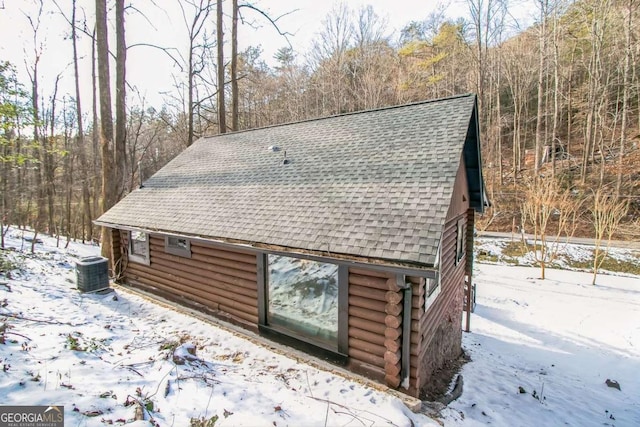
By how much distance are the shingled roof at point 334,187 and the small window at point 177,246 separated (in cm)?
41

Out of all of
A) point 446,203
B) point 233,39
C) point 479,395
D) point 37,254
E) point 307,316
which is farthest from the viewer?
point 233,39

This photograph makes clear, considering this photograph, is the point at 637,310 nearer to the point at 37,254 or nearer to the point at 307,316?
the point at 307,316

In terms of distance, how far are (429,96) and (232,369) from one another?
24.9m

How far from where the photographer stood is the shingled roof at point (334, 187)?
4.60 m

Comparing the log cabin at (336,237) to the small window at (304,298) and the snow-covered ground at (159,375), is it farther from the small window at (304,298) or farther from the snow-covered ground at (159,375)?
the snow-covered ground at (159,375)

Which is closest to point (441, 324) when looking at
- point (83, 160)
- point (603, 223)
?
point (603, 223)

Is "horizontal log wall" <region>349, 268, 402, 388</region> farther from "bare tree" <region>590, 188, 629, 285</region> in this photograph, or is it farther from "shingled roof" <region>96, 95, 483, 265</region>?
"bare tree" <region>590, 188, 629, 285</region>

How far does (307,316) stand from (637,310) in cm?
1250

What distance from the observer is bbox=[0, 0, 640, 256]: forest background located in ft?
51.8

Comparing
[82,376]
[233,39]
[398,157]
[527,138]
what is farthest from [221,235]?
[527,138]

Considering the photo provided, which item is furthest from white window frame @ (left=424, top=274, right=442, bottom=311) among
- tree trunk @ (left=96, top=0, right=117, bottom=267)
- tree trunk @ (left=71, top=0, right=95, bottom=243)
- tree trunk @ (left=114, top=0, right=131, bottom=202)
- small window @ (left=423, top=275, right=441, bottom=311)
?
tree trunk @ (left=71, top=0, right=95, bottom=243)

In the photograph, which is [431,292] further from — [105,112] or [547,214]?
[547,214]

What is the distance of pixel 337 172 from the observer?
6.31 meters

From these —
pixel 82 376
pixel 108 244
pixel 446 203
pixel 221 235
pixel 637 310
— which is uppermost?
pixel 446 203
